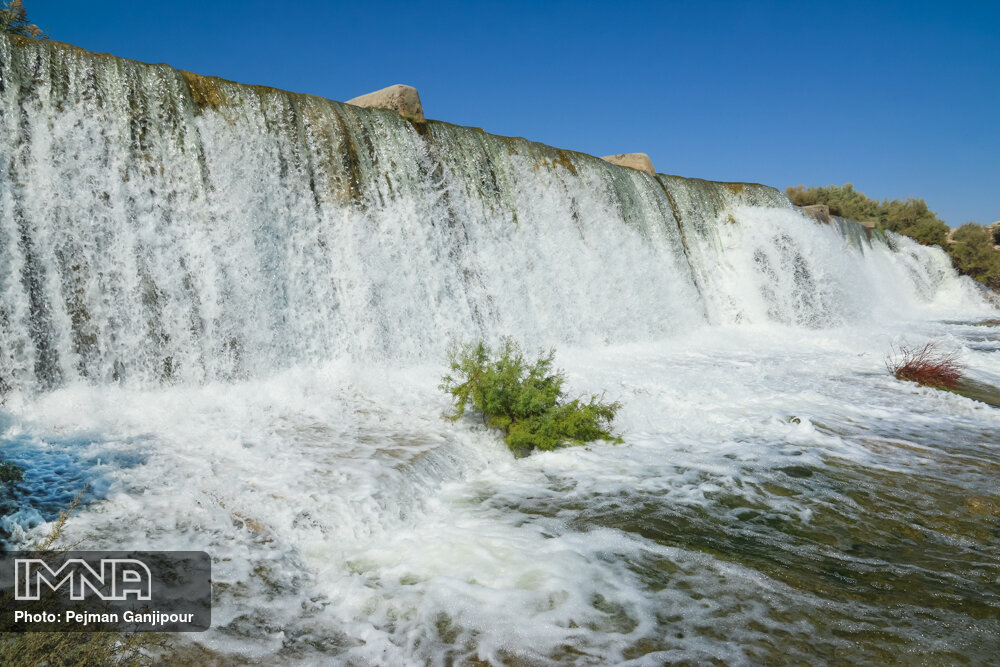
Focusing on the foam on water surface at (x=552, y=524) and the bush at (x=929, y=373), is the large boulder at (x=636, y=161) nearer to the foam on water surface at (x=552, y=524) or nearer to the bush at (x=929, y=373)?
the bush at (x=929, y=373)

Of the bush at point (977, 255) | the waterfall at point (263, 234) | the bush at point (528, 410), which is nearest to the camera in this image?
the bush at point (528, 410)

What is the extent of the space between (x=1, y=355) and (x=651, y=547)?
6550mm

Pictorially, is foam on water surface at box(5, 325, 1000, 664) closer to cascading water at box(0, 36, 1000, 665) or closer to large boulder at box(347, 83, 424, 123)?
cascading water at box(0, 36, 1000, 665)

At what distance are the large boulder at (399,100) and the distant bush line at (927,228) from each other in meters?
23.0

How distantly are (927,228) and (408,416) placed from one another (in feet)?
111

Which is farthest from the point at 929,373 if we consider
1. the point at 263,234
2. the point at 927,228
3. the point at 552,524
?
the point at 927,228

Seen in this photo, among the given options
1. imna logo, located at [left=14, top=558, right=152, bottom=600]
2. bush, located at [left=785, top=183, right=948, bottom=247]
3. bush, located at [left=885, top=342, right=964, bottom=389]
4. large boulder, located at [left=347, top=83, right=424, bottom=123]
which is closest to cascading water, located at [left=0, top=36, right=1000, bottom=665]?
imna logo, located at [left=14, top=558, right=152, bottom=600]

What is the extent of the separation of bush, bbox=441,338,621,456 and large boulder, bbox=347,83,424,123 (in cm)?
761

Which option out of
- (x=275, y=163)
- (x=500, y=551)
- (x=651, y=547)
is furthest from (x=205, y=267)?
(x=651, y=547)

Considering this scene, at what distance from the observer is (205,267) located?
292 inches

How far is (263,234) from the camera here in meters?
8.12

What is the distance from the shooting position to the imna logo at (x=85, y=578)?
2.78 m

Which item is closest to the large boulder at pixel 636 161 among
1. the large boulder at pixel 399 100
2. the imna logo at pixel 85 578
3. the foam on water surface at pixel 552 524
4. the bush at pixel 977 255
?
the large boulder at pixel 399 100

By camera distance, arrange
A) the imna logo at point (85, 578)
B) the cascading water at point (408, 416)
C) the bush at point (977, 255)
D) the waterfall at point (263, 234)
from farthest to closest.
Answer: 1. the bush at point (977, 255)
2. the waterfall at point (263, 234)
3. the cascading water at point (408, 416)
4. the imna logo at point (85, 578)
